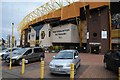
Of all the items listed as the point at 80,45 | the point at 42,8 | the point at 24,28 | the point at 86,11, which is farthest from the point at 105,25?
the point at 24,28

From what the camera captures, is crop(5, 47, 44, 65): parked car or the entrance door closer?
crop(5, 47, 44, 65): parked car

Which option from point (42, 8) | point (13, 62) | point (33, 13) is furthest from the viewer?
point (33, 13)

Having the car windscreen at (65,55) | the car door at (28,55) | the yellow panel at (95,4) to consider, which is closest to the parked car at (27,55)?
the car door at (28,55)

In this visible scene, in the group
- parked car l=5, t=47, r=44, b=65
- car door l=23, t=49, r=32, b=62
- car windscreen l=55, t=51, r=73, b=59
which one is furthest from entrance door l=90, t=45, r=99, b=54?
car windscreen l=55, t=51, r=73, b=59

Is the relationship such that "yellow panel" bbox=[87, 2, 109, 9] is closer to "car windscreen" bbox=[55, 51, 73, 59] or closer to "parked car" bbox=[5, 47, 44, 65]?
"parked car" bbox=[5, 47, 44, 65]

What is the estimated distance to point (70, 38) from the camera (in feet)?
170

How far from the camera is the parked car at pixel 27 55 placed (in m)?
20.4

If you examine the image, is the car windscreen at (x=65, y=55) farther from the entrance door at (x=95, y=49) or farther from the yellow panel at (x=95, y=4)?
the entrance door at (x=95, y=49)

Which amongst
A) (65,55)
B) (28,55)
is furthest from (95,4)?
(65,55)

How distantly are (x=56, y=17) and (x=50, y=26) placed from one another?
14.1 ft

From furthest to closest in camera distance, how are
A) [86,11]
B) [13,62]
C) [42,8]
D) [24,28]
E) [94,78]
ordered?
[24,28], [42,8], [86,11], [13,62], [94,78]

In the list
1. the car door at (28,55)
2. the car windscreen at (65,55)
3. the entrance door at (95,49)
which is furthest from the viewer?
the entrance door at (95,49)

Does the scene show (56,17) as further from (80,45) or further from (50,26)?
(80,45)

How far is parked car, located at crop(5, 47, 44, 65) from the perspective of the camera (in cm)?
2044
